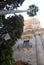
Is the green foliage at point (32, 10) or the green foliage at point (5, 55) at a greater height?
the green foliage at point (32, 10)

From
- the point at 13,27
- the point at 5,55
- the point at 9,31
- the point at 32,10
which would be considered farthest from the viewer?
the point at 32,10

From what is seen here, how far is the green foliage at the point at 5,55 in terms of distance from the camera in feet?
72.4

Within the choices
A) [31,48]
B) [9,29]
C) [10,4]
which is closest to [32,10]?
[10,4]

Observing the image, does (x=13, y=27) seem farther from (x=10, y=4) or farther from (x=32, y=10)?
(x=32, y=10)

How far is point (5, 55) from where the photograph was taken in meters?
22.6

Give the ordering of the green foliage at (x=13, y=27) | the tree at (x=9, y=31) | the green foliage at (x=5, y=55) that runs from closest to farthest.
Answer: the green foliage at (x=5, y=55) → the tree at (x=9, y=31) → the green foliage at (x=13, y=27)

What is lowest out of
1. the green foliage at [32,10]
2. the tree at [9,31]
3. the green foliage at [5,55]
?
the green foliage at [5,55]

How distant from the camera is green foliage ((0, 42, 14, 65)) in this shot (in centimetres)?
2206

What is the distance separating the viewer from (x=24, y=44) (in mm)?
32406

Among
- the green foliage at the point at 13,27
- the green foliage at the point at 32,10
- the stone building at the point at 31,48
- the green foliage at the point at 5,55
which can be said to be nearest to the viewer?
the green foliage at the point at 5,55

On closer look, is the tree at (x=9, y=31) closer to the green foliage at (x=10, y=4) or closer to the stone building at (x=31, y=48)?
the green foliage at (x=10, y=4)

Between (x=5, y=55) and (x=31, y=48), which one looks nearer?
(x=5, y=55)

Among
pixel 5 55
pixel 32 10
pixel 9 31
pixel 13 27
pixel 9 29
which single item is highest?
pixel 32 10

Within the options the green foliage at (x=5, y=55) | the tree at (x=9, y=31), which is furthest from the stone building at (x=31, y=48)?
the green foliage at (x=5, y=55)
